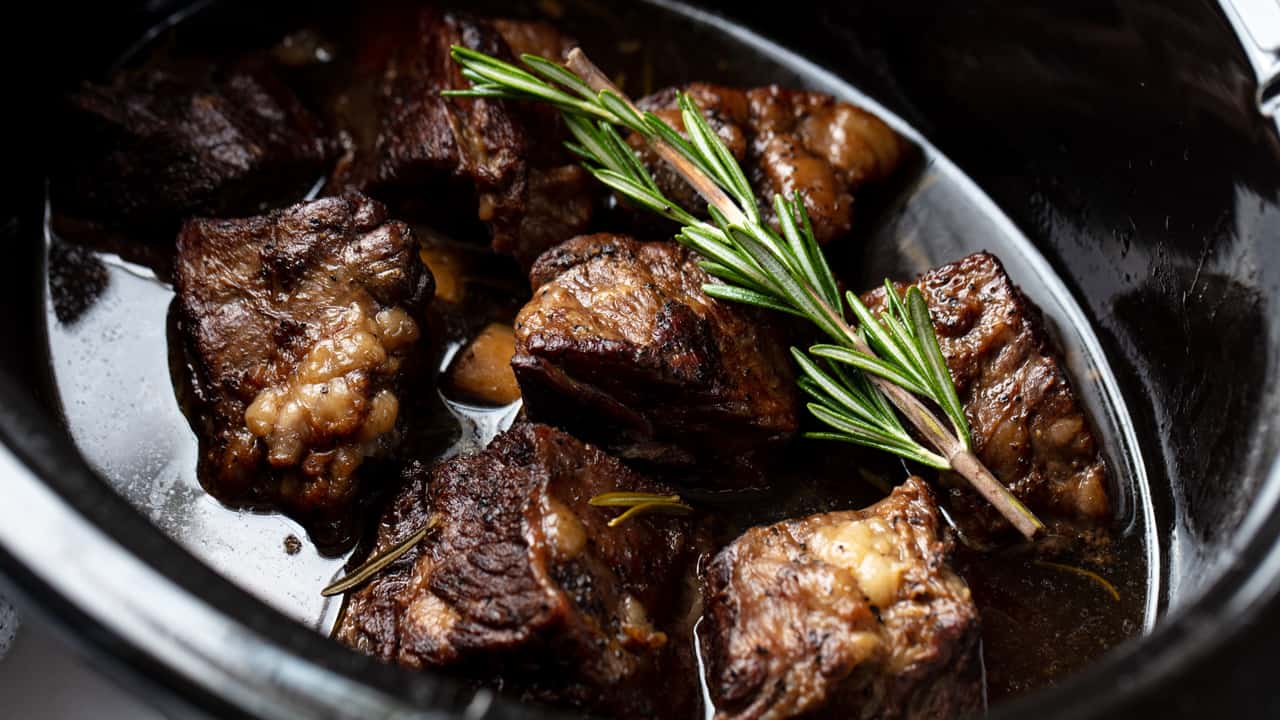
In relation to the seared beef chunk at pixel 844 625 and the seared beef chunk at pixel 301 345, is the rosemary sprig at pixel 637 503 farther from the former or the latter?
the seared beef chunk at pixel 301 345

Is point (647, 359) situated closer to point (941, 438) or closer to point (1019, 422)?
point (941, 438)

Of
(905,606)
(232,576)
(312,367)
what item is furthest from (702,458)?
(232,576)

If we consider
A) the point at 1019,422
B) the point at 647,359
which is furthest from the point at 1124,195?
the point at 647,359

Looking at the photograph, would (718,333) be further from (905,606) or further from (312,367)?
(312,367)

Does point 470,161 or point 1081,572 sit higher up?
point 470,161

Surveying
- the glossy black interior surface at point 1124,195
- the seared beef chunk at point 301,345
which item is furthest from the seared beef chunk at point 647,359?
the glossy black interior surface at point 1124,195
